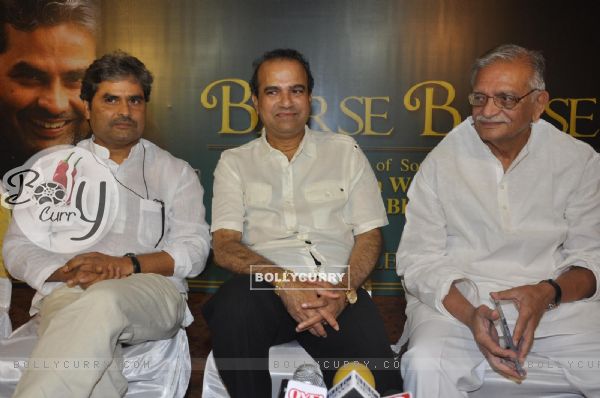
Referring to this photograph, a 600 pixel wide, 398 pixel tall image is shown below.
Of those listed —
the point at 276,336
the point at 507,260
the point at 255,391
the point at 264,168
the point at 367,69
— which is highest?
the point at 367,69

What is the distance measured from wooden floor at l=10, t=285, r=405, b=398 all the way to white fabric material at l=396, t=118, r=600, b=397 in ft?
3.88

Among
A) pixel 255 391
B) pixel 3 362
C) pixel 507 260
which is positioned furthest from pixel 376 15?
pixel 3 362

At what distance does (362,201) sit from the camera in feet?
8.50

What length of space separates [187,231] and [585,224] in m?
1.61

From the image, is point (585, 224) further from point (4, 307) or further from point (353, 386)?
point (4, 307)

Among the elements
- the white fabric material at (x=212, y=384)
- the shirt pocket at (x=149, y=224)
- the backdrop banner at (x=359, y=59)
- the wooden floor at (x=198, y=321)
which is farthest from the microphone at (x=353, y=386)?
the backdrop banner at (x=359, y=59)

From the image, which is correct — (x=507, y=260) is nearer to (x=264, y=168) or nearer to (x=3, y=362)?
(x=264, y=168)

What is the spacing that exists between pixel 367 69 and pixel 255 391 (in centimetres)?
248

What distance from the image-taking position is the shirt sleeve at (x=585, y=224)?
90.5 inches

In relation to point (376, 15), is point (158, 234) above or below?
below

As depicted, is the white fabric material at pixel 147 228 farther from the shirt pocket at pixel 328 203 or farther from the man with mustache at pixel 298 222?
the shirt pocket at pixel 328 203

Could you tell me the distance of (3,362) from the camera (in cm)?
227

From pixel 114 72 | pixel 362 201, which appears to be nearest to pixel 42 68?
pixel 114 72

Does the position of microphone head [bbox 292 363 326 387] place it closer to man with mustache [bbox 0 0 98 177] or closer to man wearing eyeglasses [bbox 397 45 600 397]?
man wearing eyeglasses [bbox 397 45 600 397]
